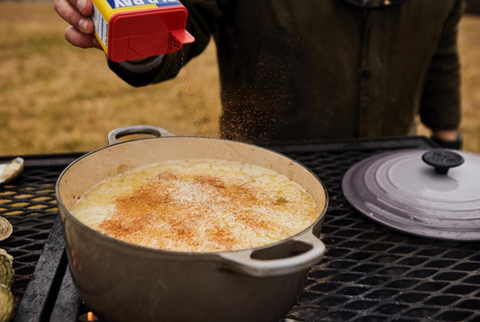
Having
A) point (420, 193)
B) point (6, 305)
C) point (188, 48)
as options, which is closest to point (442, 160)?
point (420, 193)

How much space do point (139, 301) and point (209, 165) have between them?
646mm

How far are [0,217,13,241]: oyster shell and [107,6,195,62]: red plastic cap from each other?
578 mm

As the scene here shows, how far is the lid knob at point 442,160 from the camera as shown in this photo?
4.91 feet

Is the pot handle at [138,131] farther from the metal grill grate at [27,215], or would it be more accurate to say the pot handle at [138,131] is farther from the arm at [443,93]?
the arm at [443,93]

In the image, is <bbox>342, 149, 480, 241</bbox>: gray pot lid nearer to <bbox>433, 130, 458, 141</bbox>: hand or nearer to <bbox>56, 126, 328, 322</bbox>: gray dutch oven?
<bbox>56, 126, 328, 322</bbox>: gray dutch oven

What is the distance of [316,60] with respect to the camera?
7.34 ft

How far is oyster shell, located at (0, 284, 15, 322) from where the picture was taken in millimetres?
971

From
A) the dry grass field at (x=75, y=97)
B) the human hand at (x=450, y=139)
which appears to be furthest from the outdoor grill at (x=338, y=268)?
the dry grass field at (x=75, y=97)

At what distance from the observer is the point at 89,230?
2.82ft

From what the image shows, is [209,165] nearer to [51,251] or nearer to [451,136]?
[51,251]

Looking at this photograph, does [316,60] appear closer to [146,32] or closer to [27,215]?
[146,32]

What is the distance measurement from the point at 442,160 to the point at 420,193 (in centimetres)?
16

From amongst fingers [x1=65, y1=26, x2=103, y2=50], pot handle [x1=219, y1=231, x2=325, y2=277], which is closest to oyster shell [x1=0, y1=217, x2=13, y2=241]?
fingers [x1=65, y1=26, x2=103, y2=50]

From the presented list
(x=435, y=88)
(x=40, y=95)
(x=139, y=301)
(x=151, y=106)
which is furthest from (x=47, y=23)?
(x=139, y=301)
